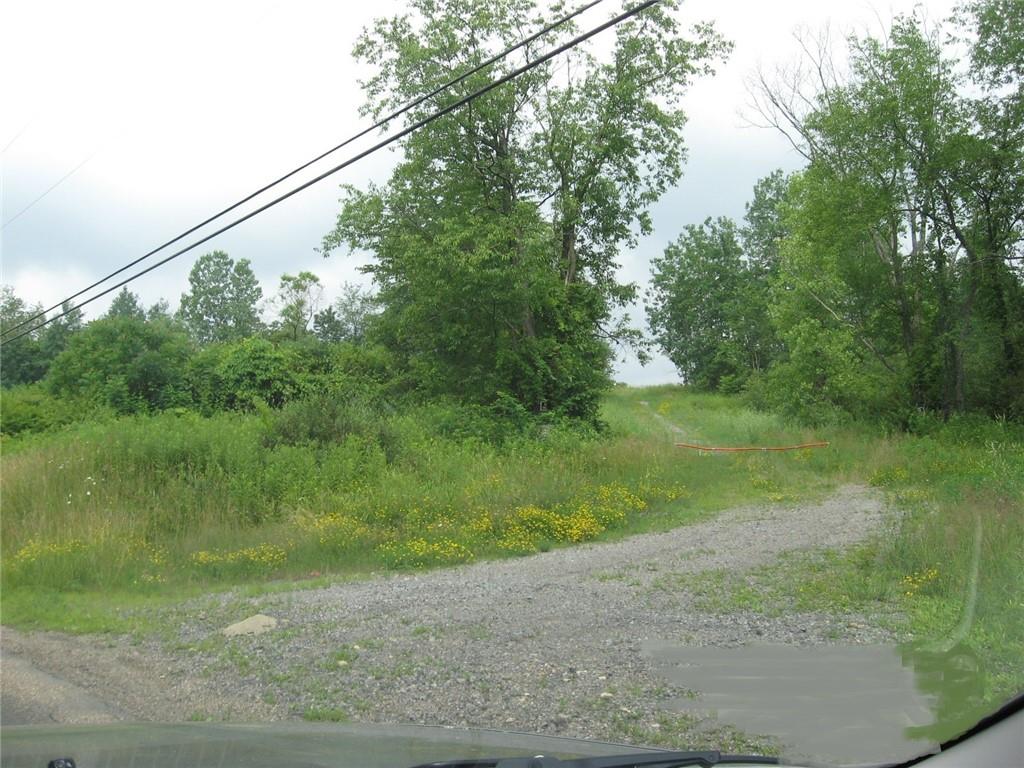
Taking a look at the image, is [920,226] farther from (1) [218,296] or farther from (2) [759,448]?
(1) [218,296]

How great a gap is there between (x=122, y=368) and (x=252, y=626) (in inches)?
778

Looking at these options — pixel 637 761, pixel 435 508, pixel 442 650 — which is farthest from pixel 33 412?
pixel 637 761

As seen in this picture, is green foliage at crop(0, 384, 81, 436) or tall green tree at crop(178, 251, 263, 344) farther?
tall green tree at crop(178, 251, 263, 344)

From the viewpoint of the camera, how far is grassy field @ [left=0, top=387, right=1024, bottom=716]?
910 cm

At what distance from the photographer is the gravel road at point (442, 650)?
629 centimetres

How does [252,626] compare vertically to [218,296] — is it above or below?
below

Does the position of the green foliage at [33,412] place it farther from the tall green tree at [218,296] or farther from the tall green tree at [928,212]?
the tall green tree at [218,296]

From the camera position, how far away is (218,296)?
65062 mm

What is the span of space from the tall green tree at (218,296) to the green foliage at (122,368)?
113 feet

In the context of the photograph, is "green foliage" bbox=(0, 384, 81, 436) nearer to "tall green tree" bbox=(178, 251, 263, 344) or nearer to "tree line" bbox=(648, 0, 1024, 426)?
"tree line" bbox=(648, 0, 1024, 426)

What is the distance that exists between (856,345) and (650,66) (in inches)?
437

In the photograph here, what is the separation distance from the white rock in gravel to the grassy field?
1.14 meters

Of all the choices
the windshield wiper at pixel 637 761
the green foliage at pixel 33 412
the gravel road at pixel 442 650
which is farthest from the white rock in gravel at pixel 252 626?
the green foliage at pixel 33 412

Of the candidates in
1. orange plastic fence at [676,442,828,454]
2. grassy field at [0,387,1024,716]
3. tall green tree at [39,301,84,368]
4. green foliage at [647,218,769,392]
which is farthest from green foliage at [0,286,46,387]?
green foliage at [647,218,769,392]
